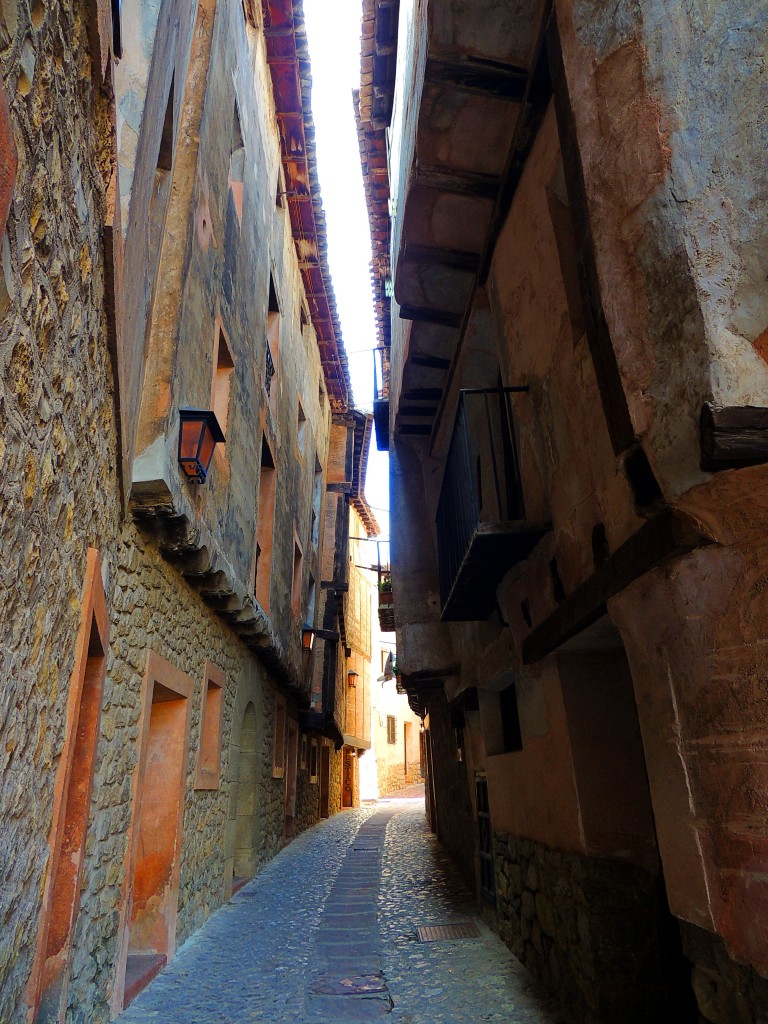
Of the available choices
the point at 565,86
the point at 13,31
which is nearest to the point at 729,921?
the point at 13,31

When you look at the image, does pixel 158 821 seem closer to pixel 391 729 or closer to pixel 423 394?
pixel 423 394

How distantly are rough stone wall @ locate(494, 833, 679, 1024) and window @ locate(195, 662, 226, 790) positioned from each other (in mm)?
3545

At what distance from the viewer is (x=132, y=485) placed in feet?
14.2

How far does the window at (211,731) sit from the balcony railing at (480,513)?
258 cm

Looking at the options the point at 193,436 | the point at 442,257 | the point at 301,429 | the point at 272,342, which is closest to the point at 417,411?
the point at 442,257

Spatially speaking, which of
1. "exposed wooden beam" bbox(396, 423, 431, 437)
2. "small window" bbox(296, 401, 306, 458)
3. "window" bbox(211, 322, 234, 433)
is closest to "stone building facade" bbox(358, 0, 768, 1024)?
"window" bbox(211, 322, 234, 433)

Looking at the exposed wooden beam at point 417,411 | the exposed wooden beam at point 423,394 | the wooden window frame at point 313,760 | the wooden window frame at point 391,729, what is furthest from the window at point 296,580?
the wooden window frame at point 391,729

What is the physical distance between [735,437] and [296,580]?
37.6ft

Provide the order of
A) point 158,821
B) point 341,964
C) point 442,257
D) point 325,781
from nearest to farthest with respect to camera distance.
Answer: point 341,964
point 158,821
point 442,257
point 325,781

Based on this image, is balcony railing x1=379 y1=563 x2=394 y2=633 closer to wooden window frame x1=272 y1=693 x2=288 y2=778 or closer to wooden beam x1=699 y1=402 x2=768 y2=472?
wooden window frame x1=272 y1=693 x2=288 y2=778

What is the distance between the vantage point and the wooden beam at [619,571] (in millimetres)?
2408

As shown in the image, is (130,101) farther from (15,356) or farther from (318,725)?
(318,725)

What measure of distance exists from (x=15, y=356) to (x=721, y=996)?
301cm

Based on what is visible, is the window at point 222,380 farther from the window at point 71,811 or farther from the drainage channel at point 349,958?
the drainage channel at point 349,958
